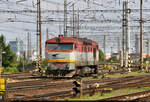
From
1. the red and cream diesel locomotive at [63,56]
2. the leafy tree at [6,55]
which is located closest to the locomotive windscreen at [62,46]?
the red and cream diesel locomotive at [63,56]

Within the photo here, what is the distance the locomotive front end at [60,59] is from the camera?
27469mm

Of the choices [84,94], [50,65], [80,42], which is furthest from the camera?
[80,42]

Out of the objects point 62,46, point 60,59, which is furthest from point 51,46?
point 60,59

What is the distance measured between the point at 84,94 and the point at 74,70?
38.8ft

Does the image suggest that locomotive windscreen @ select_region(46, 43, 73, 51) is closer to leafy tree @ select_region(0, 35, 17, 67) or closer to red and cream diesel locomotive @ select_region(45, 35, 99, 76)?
red and cream diesel locomotive @ select_region(45, 35, 99, 76)

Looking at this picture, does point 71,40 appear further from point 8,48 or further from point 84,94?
point 8,48

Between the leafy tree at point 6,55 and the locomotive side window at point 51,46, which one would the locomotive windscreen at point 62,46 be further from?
the leafy tree at point 6,55

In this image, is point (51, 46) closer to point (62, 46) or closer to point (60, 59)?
Answer: point (62, 46)

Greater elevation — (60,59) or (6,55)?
(60,59)

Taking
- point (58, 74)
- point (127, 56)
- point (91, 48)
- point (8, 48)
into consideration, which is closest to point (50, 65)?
point (58, 74)

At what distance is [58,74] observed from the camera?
91.5 ft

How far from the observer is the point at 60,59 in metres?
27.6

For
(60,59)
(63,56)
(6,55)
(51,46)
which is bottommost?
(6,55)

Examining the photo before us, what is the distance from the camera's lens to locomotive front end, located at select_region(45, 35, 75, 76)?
2747cm
